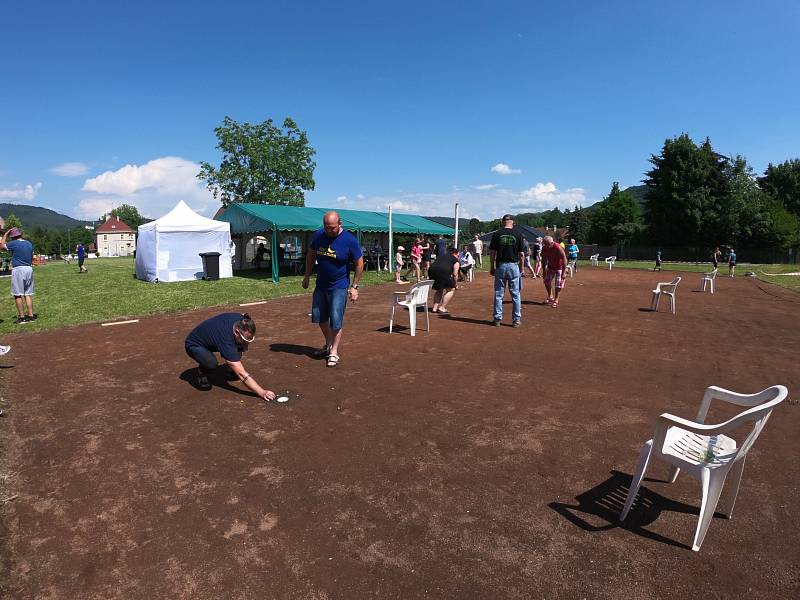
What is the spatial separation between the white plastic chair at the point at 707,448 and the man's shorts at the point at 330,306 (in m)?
3.98

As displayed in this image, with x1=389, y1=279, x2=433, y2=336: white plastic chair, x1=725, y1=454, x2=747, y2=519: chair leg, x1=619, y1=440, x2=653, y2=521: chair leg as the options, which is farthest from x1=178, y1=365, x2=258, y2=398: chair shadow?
x1=725, y1=454, x2=747, y2=519: chair leg

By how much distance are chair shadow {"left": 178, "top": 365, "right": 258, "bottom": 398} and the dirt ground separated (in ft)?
0.27

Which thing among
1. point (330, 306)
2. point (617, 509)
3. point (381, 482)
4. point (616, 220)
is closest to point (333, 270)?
point (330, 306)

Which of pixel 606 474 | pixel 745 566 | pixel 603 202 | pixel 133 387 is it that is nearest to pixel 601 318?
pixel 606 474

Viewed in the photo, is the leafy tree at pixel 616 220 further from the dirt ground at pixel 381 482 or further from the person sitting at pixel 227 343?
the person sitting at pixel 227 343

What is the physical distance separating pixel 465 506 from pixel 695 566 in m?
1.32

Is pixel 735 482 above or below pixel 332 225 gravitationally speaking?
below

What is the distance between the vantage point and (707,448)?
2924 mm

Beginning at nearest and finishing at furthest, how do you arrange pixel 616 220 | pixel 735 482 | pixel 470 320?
pixel 735 482, pixel 470 320, pixel 616 220

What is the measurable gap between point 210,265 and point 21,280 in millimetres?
10143

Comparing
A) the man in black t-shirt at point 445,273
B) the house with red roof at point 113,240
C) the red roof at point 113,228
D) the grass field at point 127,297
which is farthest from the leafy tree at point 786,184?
the red roof at point 113,228

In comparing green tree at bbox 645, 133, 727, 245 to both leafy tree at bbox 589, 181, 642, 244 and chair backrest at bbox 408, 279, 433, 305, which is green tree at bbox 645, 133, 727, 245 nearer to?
leafy tree at bbox 589, 181, 642, 244

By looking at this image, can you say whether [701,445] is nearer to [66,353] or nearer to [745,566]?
[745,566]

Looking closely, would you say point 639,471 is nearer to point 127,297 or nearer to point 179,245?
point 127,297
